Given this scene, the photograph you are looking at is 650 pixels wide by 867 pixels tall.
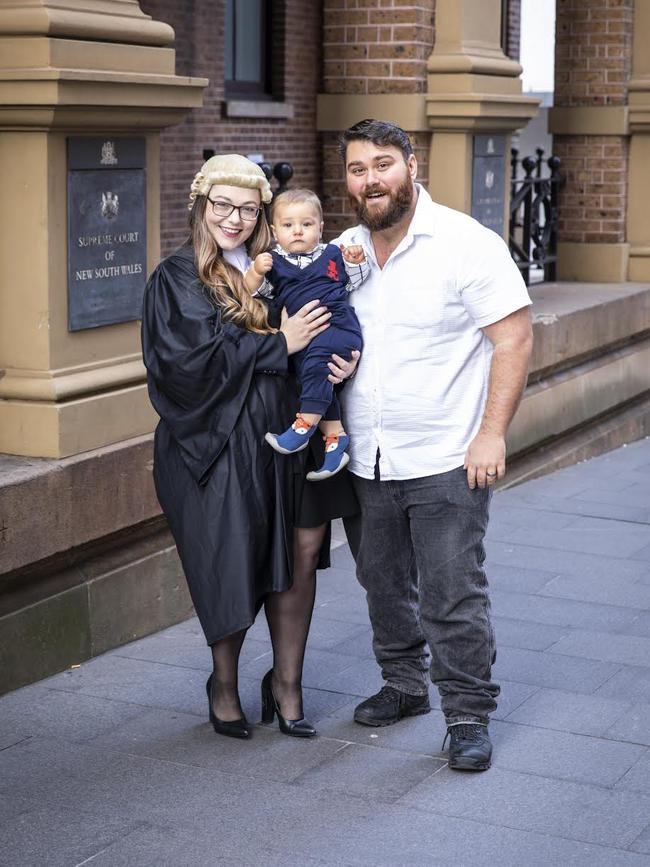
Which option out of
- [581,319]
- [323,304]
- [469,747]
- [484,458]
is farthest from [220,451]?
[581,319]

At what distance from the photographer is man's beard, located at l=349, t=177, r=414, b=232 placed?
4.55 m

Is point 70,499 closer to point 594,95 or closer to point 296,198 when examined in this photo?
point 296,198

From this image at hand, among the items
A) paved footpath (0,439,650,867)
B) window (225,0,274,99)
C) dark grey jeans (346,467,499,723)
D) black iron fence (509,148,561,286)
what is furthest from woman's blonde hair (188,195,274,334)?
black iron fence (509,148,561,286)

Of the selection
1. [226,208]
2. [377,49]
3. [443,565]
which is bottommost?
[443,565]

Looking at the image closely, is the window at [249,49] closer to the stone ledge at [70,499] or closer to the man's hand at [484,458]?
the stone ledge at [70,499]

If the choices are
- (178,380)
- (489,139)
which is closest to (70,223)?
A: (178,380)

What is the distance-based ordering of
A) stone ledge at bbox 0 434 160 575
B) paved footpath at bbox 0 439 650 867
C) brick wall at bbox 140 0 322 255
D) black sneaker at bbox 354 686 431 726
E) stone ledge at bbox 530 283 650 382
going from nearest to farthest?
paved footpath at bbox 0 439 650 867, black sneaker at bbox 354 686 431 726, stone ledge at bbox 0 434 160 575, brick wall at bbox 140 0 322 255, stone ledge at bbox 530 283 650 382

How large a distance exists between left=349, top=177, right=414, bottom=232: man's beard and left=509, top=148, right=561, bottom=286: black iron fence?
7268mm

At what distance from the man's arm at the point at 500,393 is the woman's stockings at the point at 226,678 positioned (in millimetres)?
1004

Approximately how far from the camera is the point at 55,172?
18.4 feet

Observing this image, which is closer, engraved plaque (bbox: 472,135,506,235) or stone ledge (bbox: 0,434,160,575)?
stone ledge (bbox: 0,434,160,575)

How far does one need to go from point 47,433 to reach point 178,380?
1.25m

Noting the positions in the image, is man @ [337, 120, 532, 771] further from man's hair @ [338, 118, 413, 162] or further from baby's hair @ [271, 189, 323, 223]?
baby's hair @ [271, 189, 323, 223]

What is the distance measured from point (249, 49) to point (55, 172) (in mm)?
4712
